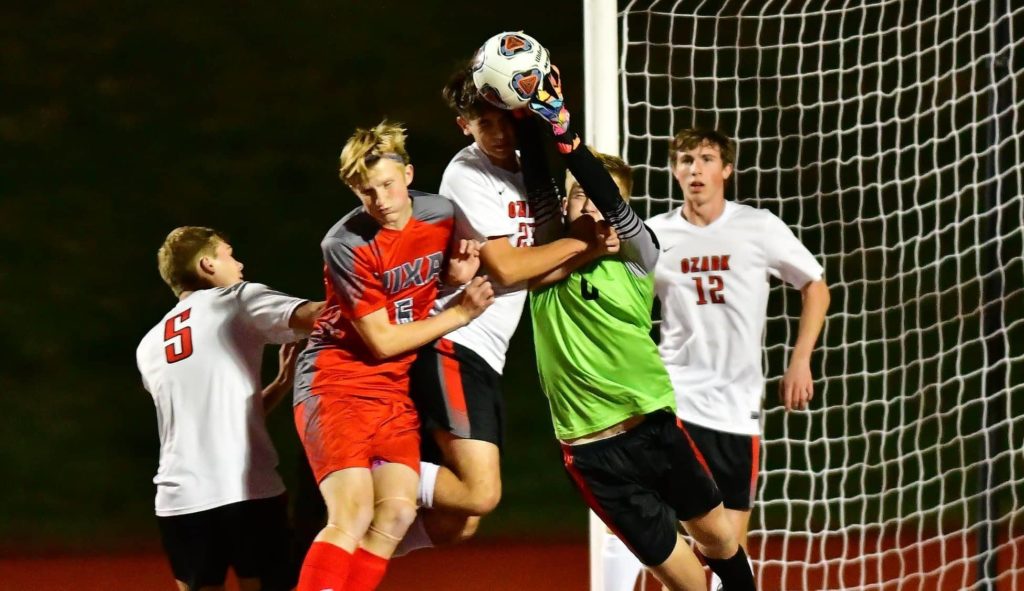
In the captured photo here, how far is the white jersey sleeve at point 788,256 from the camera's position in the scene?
3174mm

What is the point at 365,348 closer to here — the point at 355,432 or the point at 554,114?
the point at 355,432

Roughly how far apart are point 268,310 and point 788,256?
153 centimetres

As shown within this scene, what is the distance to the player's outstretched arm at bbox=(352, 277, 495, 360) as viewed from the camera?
8.26 feet

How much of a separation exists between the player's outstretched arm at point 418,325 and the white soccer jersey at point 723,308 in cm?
83

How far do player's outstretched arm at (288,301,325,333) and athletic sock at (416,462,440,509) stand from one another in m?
0.47

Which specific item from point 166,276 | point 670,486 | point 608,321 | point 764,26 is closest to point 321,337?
point 166,276

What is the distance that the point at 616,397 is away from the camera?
2.58m

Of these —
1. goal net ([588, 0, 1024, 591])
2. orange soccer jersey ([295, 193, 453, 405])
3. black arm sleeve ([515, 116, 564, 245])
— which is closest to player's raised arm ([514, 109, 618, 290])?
black arm sleeve ([515, 116, 564, 245])

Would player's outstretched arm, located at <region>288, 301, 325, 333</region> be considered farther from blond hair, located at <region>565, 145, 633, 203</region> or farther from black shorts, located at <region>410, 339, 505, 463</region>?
blond hair, located at <region>565, 145, 633, 203</region>

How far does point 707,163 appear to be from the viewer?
322cm

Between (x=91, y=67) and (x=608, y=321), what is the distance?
3.86 metres

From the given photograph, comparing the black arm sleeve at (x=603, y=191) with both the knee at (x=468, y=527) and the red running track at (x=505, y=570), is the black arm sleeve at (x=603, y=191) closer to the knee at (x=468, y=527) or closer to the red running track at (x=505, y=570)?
the knee at (x=468, y=527)

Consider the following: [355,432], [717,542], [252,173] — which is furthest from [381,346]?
[252,173]

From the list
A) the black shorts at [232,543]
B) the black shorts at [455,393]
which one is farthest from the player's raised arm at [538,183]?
the black shorts at [232,543]
